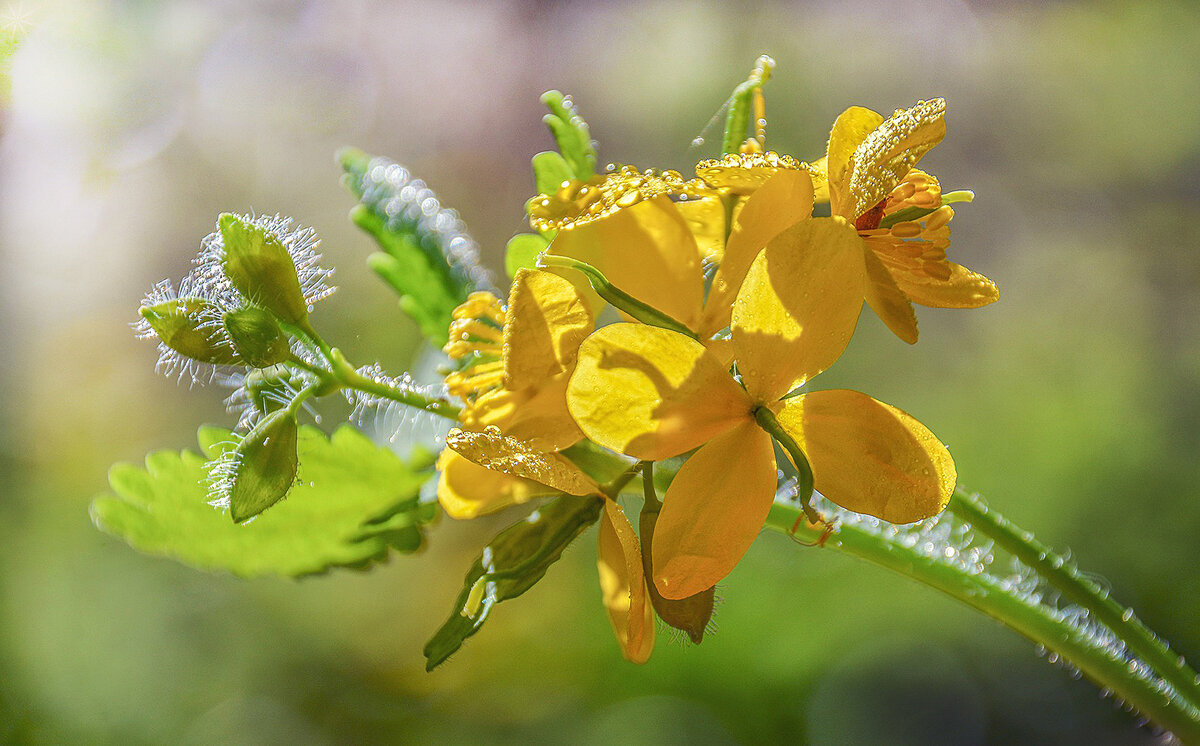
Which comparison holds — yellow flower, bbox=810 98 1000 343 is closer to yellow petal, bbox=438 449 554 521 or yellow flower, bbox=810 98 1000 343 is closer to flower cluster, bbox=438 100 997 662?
flower cluster, bbox=438 100 997 662

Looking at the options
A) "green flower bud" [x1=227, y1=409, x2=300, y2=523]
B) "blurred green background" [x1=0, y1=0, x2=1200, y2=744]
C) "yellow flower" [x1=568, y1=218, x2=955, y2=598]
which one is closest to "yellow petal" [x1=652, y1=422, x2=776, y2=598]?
"yellow flower" [x1=568, y1=218, x2=955, y2=598]

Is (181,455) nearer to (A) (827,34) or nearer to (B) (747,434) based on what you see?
(B) (747,434)

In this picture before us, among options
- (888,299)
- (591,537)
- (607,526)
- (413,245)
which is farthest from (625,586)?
(591,537)

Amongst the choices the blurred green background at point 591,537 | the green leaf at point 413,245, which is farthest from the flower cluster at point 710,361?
the blurred green background at point 591,537

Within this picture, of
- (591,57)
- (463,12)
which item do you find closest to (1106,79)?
(591,57)

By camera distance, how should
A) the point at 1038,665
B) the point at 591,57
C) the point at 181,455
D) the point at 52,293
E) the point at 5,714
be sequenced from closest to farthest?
1. the point at 181,455
2. the point at 5,714
3. the point at 1038,665
4. the point at 52,293
5. the point at 591,57

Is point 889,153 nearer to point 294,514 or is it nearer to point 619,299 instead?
point 619,299
